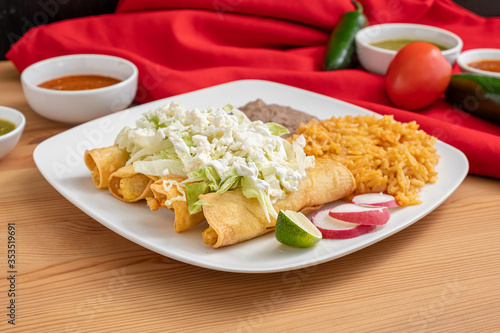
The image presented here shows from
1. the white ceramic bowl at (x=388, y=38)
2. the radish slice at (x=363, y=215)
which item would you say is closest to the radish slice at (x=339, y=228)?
the radish slice at (x=363, y=215)

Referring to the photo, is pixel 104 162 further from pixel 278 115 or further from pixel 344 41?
pixel 344 41

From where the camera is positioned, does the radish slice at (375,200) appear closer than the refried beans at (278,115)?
Yes

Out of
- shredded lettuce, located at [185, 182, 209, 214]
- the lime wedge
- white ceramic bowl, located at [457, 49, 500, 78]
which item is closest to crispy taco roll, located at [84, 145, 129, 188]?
shredded lettuce, located at [185, 182, 209, 214]

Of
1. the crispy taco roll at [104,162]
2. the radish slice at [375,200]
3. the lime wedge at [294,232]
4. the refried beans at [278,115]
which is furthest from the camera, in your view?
the refried beans at [278,115]

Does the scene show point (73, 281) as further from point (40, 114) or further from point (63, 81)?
point (63, 81)

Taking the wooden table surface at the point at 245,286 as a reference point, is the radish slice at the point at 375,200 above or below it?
above

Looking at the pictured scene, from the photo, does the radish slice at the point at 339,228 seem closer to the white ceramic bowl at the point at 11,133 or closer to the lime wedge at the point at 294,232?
the lime wedge at the point at 294,232

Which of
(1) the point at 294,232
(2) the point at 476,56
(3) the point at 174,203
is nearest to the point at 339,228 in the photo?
(1) the point at 294,232
